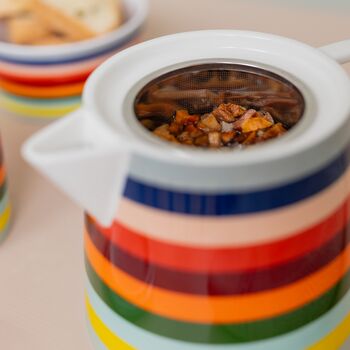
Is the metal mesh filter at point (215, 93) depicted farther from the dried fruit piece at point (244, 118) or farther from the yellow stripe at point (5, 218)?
the yellow stripe at point (5, 218)

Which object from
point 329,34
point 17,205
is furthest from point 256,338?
point 329,34

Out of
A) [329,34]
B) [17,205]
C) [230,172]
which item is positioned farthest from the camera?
[329,34]

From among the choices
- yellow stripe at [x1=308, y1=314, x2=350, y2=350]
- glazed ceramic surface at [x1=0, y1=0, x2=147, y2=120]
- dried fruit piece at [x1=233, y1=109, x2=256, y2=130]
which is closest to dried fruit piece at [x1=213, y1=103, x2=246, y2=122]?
dried fruit piece at [x1=233, y1=109, x2=256, y2=130]

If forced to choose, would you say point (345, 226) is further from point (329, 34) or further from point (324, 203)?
point (329, 34)

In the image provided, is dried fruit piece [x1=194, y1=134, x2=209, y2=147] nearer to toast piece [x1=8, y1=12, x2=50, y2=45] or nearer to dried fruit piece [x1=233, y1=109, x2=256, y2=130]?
dried fruit piece [x1=233, y1=109, x2=256, y2=130]

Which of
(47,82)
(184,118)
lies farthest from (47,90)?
(184,118)

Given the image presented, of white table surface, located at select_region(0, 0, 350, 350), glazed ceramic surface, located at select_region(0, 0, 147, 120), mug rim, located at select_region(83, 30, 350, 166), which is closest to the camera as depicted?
mug rim, located at select_region(83, 30, 350, 166)

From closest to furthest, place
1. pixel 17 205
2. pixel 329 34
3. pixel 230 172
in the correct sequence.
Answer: pixel 230 172 < pixel 17 205 < pixel 329 34

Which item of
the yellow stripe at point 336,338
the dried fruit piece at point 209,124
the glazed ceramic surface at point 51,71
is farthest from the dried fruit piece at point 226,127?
the glazed ceramic surface at point 51,71
